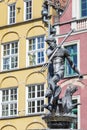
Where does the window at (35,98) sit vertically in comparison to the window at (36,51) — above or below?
below

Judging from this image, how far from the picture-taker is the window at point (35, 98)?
33.9m

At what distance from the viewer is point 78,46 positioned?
31781 mm

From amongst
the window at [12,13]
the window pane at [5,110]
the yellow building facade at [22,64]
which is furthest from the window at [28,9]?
the window pane at [5,110]

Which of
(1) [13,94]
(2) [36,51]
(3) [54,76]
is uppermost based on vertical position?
(2) [36,51]

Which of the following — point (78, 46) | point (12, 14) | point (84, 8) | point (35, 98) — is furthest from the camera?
point (12, 14)

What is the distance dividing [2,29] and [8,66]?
2.69m

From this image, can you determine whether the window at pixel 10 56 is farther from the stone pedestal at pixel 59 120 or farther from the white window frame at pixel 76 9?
the stone pedestal at pixel 59 120

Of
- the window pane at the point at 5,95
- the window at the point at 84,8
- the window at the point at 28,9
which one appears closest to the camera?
the window at the point at 84,8

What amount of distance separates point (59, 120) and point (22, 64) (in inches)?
875

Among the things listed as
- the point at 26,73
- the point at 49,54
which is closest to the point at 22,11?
the point at 26,73

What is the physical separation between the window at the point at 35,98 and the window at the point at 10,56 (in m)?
2.39

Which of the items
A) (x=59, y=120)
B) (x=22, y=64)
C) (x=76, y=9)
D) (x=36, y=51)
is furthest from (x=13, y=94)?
(x=59, y=120)

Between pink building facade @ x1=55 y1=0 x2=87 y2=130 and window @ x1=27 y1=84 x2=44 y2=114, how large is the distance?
233cm

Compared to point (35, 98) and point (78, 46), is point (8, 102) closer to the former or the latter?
point (35, 98)
